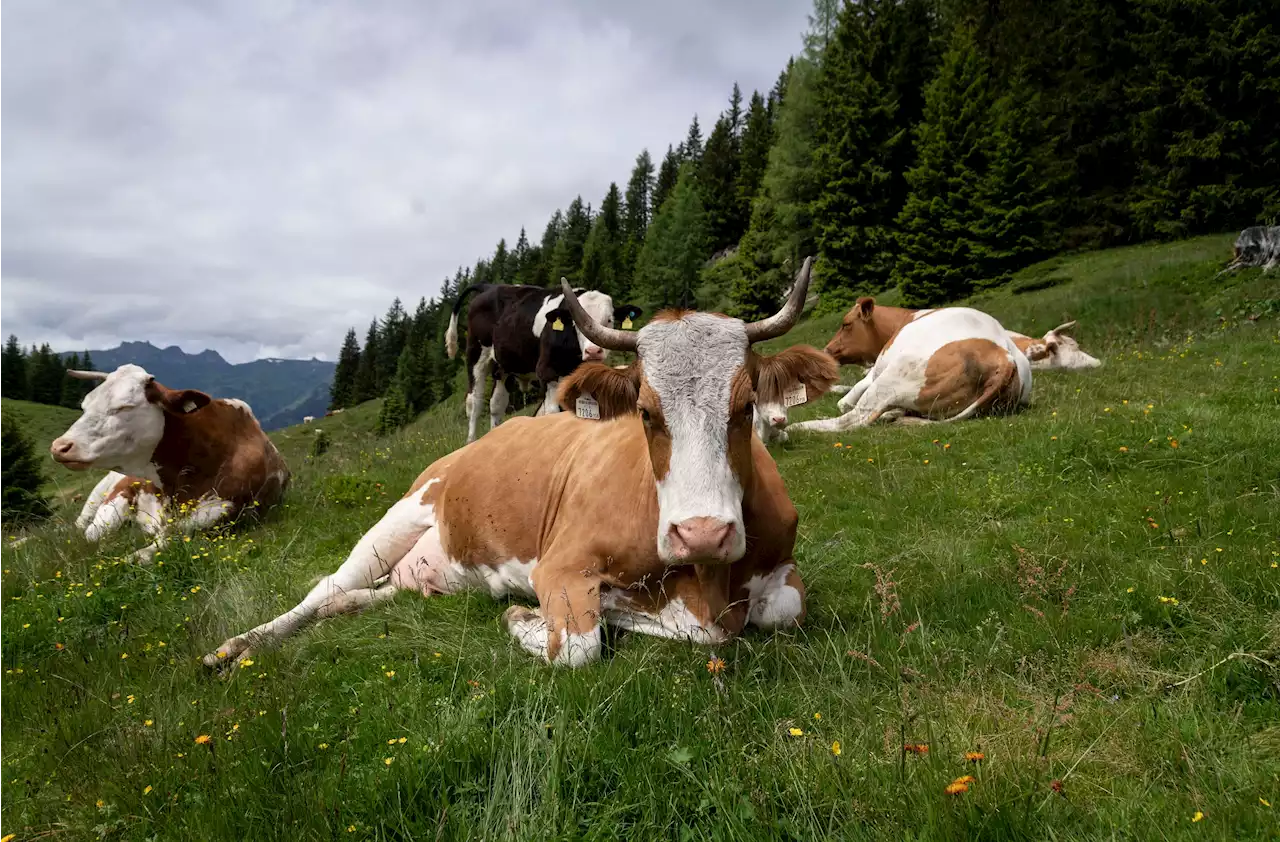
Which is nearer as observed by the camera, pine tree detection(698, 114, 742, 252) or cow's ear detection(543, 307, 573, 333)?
cow's ear detection(543, 307, 573, 333)

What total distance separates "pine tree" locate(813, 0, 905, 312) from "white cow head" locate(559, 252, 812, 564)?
1203 inches

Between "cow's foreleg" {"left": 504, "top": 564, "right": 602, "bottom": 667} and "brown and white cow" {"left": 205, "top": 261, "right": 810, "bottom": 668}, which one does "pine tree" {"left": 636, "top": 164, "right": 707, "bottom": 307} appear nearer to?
"brown and white cow" {"left": 205, "top": 261, "right": 810, "bottom": 668}

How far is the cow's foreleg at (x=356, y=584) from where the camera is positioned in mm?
4043

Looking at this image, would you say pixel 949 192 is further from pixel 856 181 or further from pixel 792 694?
pixel 792 694

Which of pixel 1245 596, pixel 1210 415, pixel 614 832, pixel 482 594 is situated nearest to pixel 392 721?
pixel 614 832

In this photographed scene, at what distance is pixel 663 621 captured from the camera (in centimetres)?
357

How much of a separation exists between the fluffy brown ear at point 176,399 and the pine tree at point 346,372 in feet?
371

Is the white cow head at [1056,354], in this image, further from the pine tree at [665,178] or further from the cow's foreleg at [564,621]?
the pine tree at [665,178]

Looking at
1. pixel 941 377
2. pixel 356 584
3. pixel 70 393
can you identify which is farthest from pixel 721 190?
pixel 70 393

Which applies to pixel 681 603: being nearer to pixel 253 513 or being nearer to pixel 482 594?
pixel 482 594

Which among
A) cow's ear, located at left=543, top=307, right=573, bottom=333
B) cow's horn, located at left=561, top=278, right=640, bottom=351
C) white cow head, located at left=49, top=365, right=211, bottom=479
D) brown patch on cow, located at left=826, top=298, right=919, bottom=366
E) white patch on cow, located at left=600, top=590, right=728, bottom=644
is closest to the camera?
white patch on cow, located at left=600, top=590, right=728, bottom=644

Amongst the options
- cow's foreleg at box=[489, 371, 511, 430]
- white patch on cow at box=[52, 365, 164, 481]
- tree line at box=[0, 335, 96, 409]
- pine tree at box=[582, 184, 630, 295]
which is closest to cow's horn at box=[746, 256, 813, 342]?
white patch on cow at box=[52, 365, 164, 481]

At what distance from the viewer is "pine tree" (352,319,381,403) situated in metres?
109

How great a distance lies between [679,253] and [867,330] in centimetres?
4375
